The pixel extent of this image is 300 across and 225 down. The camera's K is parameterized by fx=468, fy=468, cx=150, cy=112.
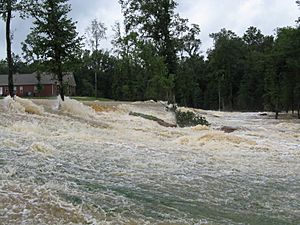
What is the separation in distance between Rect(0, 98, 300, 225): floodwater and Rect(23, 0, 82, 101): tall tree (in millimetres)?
13067

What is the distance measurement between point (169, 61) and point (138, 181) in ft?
155

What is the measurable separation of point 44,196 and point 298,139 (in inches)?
606

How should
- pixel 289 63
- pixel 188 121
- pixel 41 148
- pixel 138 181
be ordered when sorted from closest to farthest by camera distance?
pixel 138 181 → pixel 41 148 → pixel 188 121 → pixel 289 63

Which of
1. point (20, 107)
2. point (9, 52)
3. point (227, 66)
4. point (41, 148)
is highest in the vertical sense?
point (227, 66)

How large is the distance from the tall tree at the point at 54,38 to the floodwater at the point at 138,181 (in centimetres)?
1307

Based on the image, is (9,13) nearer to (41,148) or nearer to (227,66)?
(41,148)

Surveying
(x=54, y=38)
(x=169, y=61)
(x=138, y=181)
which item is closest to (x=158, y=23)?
(x=169, y=61)

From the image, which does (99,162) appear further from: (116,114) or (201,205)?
(116,114)

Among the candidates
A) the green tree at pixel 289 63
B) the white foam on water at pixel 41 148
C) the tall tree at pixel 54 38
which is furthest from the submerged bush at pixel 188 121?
the green tree at pixel 289 63

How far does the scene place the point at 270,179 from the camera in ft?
32.8

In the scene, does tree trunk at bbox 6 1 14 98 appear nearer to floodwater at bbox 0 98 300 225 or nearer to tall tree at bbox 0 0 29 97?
tall tree at bbox 0 0 29 97

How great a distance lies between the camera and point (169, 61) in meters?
55.3

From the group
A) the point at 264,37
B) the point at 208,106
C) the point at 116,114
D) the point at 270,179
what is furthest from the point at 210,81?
the point at 270,179

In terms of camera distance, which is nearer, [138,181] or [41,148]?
[138,181]
